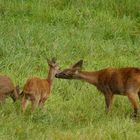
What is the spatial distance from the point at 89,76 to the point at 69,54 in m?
2.76

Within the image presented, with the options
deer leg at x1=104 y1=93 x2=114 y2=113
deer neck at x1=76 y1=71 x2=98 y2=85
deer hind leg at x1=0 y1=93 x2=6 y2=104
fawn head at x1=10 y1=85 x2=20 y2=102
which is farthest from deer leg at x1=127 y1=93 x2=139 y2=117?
deer hind leg at x1=0 y1=93 x2=6 y2=104

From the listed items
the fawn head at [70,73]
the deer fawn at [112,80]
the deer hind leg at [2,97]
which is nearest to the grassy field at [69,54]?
the deer hind leg at [2,97]

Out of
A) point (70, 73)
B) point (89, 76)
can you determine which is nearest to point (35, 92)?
point (70, 73)

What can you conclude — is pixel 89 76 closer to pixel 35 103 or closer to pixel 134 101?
pixel 134 101

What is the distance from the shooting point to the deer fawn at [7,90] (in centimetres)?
965

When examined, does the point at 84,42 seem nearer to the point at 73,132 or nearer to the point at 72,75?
the point at 72,75

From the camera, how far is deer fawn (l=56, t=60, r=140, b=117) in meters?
9.91

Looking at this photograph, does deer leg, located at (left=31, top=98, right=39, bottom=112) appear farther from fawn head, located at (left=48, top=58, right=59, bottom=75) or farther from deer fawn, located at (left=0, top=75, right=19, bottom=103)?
fawn head, located at (left=48, top=58, right=59, bottom=75)

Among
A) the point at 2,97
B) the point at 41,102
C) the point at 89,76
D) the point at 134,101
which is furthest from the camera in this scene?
the point at 89,76

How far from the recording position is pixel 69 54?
13.2m

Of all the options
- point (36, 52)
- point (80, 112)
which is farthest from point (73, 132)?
point (36, 52)

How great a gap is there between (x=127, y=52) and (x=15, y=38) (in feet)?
8.28

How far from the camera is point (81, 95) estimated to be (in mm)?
10836

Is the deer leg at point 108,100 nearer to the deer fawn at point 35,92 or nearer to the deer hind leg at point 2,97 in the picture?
the deer fawn at point 35,92
